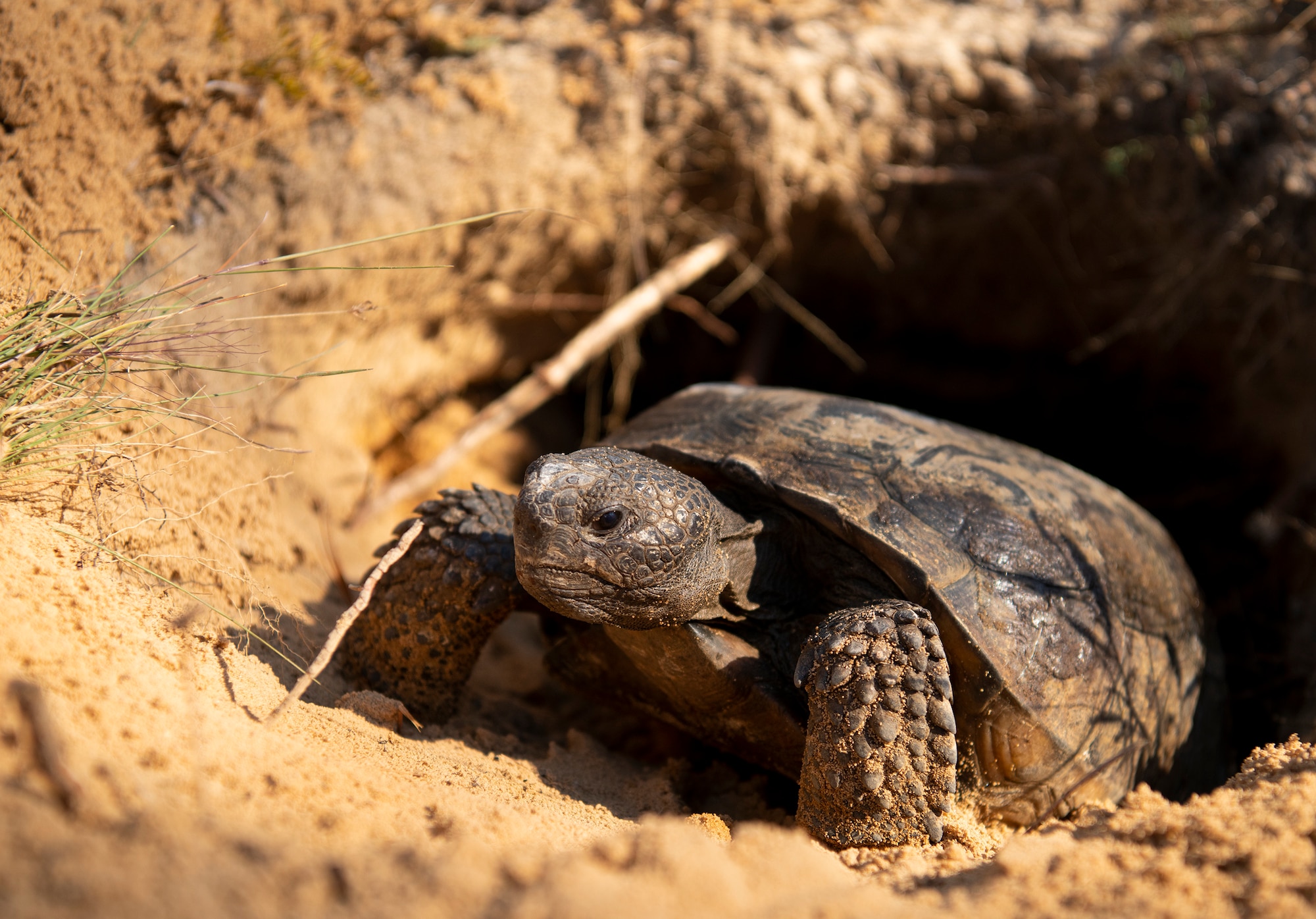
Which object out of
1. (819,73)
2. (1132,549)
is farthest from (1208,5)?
(1132,549)

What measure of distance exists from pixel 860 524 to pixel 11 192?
2.89m

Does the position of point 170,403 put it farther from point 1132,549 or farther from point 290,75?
point 1132,549

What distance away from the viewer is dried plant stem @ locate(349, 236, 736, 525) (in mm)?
4434

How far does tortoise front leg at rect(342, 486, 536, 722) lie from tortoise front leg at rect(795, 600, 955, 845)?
3.68 ft

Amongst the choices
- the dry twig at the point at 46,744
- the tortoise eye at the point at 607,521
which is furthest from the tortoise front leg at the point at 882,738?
the dry twig at the point at 46,744

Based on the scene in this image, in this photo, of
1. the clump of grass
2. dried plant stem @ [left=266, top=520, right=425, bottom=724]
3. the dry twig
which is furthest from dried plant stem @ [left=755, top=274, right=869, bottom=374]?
the dry twig

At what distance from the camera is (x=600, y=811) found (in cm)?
250

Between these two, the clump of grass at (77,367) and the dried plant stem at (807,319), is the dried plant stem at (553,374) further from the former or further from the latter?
the clump of grass at (77,367)

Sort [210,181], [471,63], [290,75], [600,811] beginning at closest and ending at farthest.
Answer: [600,811]
[210,181]
[290,75]
[471,63]

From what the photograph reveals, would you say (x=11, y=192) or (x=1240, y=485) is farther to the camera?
(x=1240, y=485)

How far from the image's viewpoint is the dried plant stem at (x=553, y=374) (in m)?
4.43

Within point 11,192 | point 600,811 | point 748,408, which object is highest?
point 11,192

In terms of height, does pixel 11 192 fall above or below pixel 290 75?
below

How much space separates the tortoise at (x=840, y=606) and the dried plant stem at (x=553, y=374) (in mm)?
1341
